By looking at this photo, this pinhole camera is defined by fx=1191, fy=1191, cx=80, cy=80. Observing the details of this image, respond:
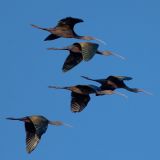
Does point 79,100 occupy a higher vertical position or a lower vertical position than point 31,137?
higher

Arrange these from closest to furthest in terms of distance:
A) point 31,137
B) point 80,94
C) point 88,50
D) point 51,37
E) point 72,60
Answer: point 31,137
point 88,50
point 80,94
point 72,60
point 51,37

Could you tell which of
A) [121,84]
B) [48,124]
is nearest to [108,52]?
[121,84]

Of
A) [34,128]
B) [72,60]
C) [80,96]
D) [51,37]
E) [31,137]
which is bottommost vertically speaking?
[31,137]

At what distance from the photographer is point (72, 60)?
50.4 meters

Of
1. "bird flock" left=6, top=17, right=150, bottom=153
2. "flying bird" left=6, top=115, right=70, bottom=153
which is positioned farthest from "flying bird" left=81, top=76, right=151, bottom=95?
"flying bird" left=6, top=115, right=70, bottom=153

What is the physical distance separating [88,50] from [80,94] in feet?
9.09

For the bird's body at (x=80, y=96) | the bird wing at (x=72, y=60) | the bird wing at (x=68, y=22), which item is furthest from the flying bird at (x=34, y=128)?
the bird wing at (x=68, y=22)

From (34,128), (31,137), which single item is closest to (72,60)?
(34,128)

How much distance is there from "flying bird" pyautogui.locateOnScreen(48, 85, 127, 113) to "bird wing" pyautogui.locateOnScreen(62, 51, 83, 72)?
1.04m

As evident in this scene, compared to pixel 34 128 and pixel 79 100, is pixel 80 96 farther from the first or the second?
pixel 34 128

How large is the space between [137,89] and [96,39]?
3516 mm

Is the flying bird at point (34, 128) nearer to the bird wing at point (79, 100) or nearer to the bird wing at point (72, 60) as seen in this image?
the bird wing at point (79, 100)

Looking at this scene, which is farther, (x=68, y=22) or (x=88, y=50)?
(x=68, y=22)

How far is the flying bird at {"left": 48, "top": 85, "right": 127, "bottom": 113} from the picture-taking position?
49219 mm
